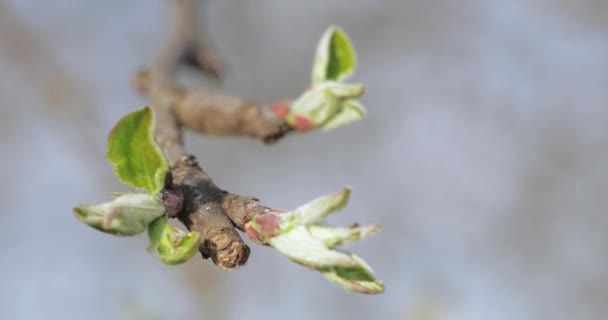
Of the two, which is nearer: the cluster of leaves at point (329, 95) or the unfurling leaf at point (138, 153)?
the unfurling leaf at point (138, 153)

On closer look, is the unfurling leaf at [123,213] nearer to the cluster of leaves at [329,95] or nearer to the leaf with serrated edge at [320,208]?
the leaf with serrated edge at [320,208]

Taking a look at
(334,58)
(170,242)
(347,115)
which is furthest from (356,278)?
(334,58)

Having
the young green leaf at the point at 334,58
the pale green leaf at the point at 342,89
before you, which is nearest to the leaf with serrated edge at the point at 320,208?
the pale green leaf at the point at 342,89

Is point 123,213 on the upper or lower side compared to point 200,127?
lower

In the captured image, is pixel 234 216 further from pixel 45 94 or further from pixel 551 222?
pixel 551 222

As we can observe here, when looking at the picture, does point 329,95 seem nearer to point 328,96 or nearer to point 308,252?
point 328,96

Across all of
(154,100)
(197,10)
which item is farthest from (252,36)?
(154,100)

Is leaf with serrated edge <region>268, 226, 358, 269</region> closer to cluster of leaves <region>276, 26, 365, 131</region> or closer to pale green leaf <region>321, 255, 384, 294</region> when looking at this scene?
pale green leaf <region>321, 255, 384, 294</region>

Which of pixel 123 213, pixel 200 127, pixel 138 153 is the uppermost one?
pixel 200 127
